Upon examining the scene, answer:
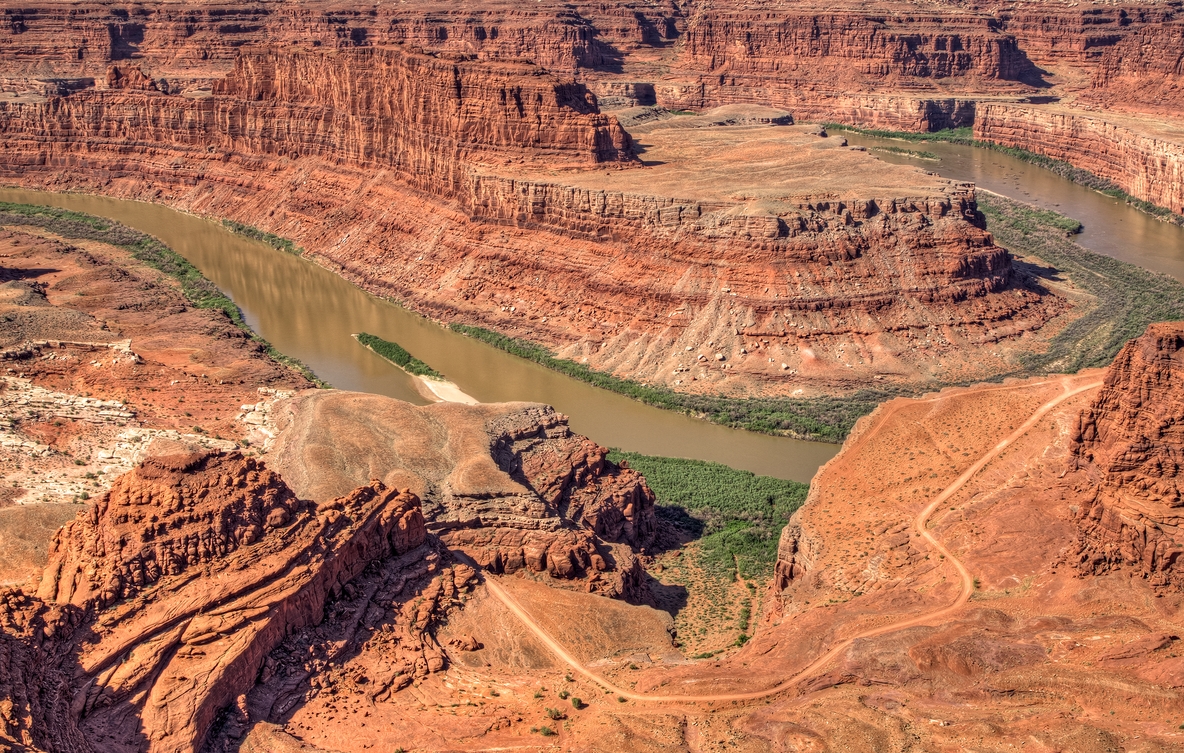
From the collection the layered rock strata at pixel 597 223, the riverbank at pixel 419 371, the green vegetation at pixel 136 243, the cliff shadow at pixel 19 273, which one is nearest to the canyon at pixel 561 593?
Result: the riverbank at pixel 419 371

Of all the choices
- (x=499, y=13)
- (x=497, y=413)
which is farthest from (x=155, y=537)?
(x=499, y=13)

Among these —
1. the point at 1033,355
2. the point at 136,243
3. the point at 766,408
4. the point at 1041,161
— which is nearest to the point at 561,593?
the point at 766,408

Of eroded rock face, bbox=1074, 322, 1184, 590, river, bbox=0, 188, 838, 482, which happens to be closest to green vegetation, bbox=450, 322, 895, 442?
river, bbox=0, 188, 838, 482

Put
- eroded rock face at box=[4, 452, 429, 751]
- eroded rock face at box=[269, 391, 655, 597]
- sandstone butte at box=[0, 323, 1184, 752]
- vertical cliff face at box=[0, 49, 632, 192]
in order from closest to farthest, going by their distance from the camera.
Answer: eroded rock face at box=[4, 452, 429, 751] < sandstone butte at box=[0, 323, 1184, 752] < eroded rock face at box=[269, 391, 655, 597] < vertical cliff face at box=[0, 49, 632, 192]

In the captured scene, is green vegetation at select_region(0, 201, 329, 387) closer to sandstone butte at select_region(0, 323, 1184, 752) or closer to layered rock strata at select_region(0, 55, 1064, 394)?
layered rock strata at select_region(0, 55, 1064, 394)

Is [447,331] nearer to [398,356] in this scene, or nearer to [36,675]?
[398,356]

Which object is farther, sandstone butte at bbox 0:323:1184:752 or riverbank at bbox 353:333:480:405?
riverbank at bbox 353:333:480:405

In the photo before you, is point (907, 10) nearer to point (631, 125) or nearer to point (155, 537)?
point (631, 125)
